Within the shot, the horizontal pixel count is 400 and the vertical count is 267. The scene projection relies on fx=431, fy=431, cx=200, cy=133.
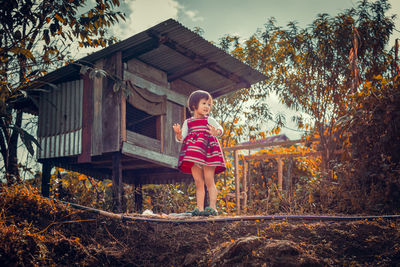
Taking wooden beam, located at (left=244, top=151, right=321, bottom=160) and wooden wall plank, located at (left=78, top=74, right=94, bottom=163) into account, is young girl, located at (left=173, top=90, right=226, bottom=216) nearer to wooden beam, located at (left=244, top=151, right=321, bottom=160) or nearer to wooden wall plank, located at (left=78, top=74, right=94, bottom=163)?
wooden wall plank, located at (left=78, top=74, right=94, bottom=163)

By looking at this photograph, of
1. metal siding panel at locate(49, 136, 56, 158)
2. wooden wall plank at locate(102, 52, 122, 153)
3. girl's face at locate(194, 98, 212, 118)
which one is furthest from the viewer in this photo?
metal siding panel at locate(49, 136, 56, 158)

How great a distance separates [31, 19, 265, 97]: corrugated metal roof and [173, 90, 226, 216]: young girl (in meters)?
2.85

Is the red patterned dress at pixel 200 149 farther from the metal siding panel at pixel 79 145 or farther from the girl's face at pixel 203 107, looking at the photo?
the metal siding panel at pixel 79 145

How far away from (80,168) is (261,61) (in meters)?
7.45

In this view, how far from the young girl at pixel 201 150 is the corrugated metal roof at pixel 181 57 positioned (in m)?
2.85

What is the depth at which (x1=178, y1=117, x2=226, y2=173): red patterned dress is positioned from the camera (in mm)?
6598

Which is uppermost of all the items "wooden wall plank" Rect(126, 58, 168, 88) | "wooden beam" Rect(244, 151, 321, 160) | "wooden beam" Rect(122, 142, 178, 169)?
"wooden wall plank" Rect(126, 58, 168, 88)

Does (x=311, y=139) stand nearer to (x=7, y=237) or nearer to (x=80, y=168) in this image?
(x=80, y=168)

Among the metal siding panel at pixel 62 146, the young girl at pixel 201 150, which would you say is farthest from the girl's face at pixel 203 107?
the metal siding panel at pixel 62 146

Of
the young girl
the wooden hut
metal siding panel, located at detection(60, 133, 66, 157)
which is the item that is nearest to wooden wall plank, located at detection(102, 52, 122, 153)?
the wooden hut

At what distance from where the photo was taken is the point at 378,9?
12.6 m

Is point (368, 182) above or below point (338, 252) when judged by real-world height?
above

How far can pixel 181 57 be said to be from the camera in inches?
424

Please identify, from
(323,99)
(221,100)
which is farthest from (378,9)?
(221,100)
